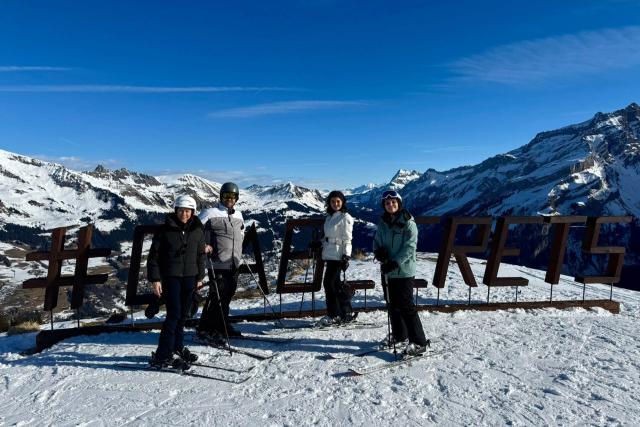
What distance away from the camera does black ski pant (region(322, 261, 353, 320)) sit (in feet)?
36.6

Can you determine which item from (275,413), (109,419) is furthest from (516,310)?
(109,419)

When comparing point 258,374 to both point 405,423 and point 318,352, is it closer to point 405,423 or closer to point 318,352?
point 318,352

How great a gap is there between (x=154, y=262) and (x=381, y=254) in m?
4.74

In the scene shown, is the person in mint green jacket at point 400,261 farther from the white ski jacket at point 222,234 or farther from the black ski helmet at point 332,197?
the white ski jacket at point 222,234

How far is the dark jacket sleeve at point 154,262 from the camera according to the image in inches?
Result: 326

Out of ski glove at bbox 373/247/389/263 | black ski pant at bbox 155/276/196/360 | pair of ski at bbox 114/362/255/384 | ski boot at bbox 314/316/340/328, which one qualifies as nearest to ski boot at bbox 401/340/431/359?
ski glove at bbox 373/247/389/263

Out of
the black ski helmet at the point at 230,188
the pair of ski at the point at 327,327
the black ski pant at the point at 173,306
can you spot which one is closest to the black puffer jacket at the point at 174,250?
the black ski pant at the point at 173,306

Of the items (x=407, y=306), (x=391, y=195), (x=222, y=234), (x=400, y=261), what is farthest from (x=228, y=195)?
A: (x=407, y=306)

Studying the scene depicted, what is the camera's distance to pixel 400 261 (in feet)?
30.6

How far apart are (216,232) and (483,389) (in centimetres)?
642

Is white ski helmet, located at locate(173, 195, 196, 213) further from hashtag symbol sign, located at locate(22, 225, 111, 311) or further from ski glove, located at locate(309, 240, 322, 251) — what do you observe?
ski glove, located at locate(309, 240, 322, 251)

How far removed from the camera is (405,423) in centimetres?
665

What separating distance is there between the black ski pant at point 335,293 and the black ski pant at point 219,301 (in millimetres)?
2373

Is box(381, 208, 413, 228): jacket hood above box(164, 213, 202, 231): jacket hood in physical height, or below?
above
